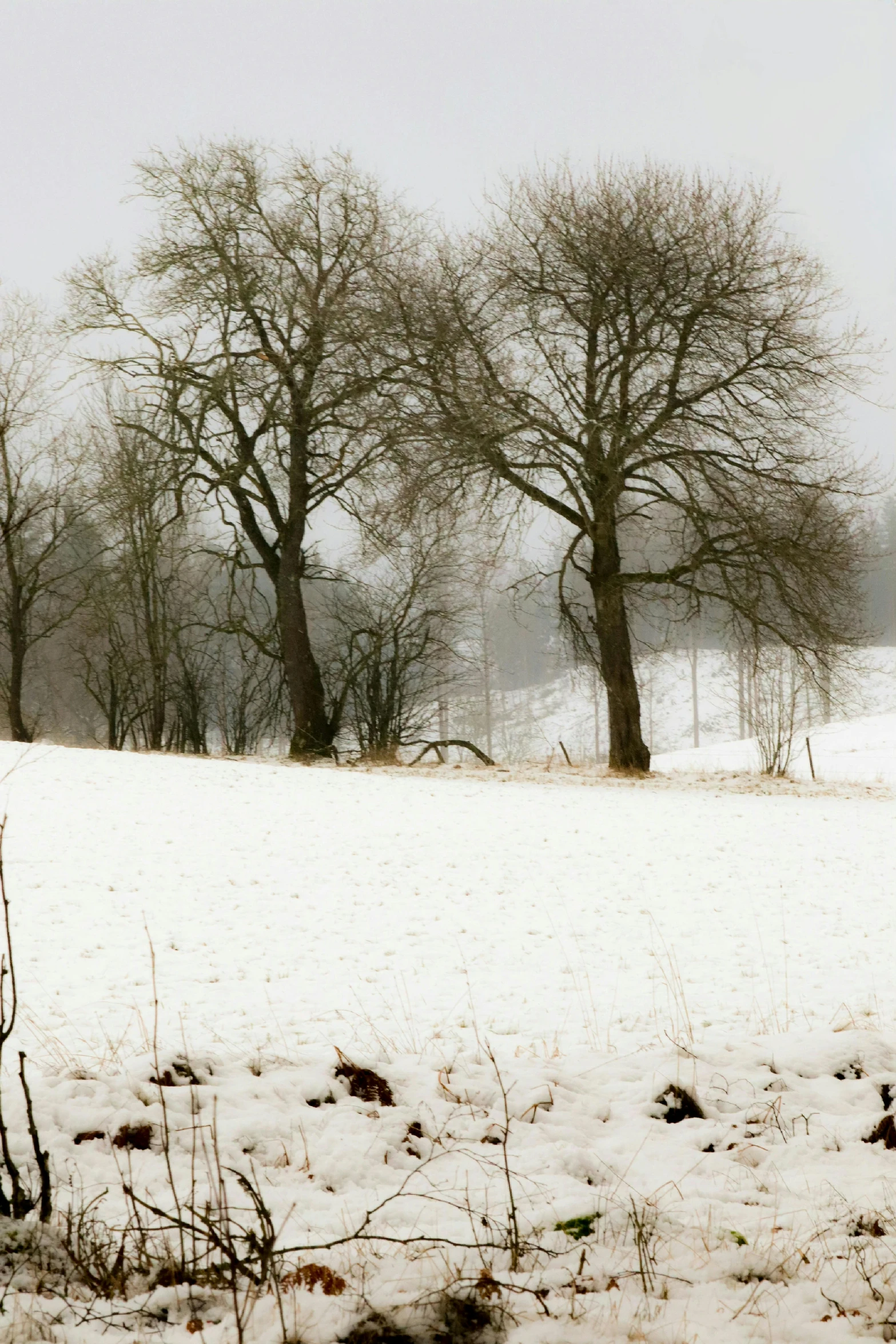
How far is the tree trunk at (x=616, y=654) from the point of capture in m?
19.6

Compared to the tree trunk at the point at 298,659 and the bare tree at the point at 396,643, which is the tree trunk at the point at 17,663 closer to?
the tree trunk at the point at 298,659

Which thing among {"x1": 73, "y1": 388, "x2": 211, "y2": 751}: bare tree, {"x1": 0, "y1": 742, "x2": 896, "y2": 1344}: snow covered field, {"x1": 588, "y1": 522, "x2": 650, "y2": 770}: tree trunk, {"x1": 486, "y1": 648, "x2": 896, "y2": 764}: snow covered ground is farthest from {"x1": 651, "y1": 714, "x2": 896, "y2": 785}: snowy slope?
{"x1": 0, "y1": 742, "x2": 896, "y2": 1344}: snow covered field

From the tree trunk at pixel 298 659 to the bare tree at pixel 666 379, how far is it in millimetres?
4708

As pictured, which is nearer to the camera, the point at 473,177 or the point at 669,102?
the point at 473,177

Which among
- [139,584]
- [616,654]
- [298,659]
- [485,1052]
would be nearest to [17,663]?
[139,584]

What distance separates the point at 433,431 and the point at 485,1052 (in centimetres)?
1435

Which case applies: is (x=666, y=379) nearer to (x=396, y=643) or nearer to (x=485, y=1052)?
(x=396, y=643)

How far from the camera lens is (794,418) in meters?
18.6

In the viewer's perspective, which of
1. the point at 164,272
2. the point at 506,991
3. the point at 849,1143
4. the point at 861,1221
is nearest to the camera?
the point at 861,1221

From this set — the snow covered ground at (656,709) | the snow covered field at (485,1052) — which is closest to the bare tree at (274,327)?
the snow covered field at (485,1052)

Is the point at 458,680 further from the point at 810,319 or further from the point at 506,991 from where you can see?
the point at 506,991

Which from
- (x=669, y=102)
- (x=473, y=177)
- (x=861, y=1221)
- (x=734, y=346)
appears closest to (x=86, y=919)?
(x=861, y=1221)

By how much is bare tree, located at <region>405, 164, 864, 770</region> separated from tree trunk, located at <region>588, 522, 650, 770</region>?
6 centimetres

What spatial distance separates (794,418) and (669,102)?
1356 centimetres
